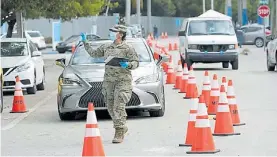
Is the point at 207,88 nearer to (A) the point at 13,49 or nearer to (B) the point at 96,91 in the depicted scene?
(B) the point at 96,91

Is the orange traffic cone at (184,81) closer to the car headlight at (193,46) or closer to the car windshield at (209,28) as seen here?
the car headlight at (193,46)

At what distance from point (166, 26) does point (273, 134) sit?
8925 centimetres

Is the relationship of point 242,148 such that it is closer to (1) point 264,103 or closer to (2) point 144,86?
(2) point 144,86

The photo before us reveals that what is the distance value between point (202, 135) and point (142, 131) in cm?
284

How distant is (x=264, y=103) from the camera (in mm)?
17734

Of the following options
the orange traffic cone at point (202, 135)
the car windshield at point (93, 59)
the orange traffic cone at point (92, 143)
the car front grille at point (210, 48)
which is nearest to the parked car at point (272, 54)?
the car front grille at point (210, 48)

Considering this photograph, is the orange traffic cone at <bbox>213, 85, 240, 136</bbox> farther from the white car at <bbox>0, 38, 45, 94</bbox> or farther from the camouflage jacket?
the white car at <bbox>0, 38, 45, 94</bbox>

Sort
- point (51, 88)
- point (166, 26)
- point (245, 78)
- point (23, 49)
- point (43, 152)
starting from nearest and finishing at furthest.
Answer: point (43, 152)
point (23, 49)
point (51, 88)
point (245, 78)
point (166, 26)

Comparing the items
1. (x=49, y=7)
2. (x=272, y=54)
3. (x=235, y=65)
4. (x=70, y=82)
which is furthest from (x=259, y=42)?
(x=70, y=82)

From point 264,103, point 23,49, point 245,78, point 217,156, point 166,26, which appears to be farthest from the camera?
point 166,26

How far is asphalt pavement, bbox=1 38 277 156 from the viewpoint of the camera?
447 inches

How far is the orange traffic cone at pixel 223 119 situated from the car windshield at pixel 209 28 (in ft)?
60.6

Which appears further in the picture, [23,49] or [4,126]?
[23,49]

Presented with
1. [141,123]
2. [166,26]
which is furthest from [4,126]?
[166,26]
